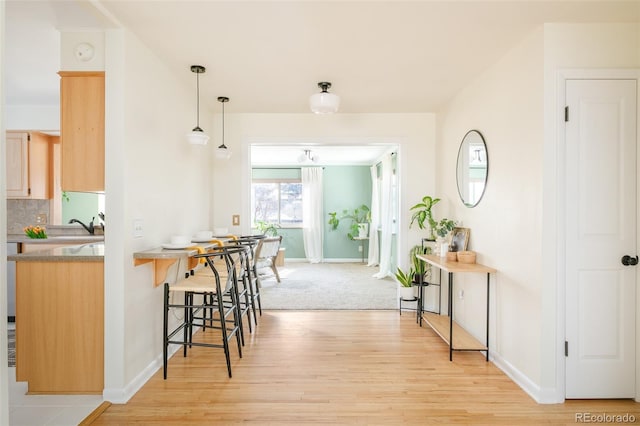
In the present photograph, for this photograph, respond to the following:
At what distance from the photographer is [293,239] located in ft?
28.0

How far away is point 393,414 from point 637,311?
5.43 feet

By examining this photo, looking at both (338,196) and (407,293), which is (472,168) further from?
(338,196)

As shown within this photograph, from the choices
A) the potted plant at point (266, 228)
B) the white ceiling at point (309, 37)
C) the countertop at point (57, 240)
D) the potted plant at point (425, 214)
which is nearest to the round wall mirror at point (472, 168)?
the potted plant at point (425, 214)

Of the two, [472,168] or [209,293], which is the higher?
[472,168]

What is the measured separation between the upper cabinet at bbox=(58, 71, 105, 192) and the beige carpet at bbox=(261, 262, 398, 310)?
104 inches

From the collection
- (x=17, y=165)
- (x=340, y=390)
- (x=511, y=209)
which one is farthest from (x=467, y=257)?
(x=17, y=165)

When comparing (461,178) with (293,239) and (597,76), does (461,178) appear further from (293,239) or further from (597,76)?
(293,239)

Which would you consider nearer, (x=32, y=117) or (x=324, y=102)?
(x=324, y=102)

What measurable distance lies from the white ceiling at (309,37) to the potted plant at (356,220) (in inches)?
194

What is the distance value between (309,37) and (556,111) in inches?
65.4

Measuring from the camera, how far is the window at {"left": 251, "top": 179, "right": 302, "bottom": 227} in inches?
336

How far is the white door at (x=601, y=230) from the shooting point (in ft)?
7.20


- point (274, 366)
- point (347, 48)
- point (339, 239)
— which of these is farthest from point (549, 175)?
point (339, 239)

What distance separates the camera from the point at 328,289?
5.41 metres
